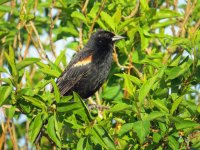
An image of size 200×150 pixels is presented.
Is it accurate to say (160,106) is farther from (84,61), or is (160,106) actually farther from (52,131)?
(84,61)

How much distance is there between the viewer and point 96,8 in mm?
5922

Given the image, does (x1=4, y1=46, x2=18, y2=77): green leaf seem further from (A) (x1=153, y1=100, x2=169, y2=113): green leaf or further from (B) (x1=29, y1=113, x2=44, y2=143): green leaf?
(A) (x1=153, y1=100, x2=169, y2=113): green leaf

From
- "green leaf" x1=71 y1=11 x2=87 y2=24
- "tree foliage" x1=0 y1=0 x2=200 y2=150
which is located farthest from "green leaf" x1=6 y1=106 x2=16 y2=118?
"green leaf" x1=71 y1=11 x2=87 y2=24

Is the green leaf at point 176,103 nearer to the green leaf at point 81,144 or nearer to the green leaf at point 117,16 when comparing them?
the green leaf at point 81,144

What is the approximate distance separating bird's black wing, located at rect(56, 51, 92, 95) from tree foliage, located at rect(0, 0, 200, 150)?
0.39 feet

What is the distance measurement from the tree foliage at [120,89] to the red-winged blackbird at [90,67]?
0.33ft

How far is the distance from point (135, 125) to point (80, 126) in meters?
0.47

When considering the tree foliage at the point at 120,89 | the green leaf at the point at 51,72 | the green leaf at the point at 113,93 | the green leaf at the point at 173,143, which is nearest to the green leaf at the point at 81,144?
the tree foliage at the point at 120,89

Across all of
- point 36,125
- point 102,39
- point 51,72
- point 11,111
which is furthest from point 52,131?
point 102,39

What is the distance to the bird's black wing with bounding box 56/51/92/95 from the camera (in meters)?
5.96

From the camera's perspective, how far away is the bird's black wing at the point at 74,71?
5.96 m

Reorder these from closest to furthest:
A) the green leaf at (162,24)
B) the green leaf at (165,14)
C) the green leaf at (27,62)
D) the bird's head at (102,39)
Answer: the green leaf at (27,62) → the green leaf at (165,14) → the green leaf at (162,24) → the bird's head at (102,39)

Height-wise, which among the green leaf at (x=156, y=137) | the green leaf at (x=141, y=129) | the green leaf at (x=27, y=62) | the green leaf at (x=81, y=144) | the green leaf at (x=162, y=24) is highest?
the green leaf at (x=27, y=62)

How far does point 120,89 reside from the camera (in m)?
5.88
